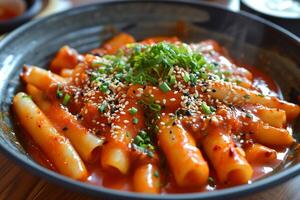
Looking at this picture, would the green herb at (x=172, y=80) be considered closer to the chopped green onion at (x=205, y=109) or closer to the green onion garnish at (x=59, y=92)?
the chopped green onion at (x=205, y=109)

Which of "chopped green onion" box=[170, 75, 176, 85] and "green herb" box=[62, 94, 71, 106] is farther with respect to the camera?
"green herb" box=[62, 94, 71, 106]

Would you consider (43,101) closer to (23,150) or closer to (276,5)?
(23,150)

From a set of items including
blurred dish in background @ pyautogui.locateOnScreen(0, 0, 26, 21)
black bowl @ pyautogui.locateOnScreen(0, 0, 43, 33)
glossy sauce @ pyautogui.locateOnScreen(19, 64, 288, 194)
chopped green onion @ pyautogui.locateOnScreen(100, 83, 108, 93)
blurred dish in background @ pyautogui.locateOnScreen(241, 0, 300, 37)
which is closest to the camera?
glossy sauce @ pyautogui.locateOnScreen(19, 64, 288, 194)

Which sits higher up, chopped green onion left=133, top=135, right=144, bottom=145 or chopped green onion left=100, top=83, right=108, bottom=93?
chopped green onion left=100, top=83, right=108, bottom=93

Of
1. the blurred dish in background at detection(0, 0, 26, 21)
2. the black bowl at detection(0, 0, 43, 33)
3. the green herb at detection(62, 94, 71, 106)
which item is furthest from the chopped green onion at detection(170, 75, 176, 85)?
the blurred dish in background at detection(0, 0, 26, 21)

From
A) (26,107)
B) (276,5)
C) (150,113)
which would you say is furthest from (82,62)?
(276,5)

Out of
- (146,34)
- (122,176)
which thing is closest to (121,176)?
(122,176)

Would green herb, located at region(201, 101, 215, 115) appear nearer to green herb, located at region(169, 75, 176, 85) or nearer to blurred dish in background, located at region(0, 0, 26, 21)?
green herb, located at region(169, 75, 176, 85)
